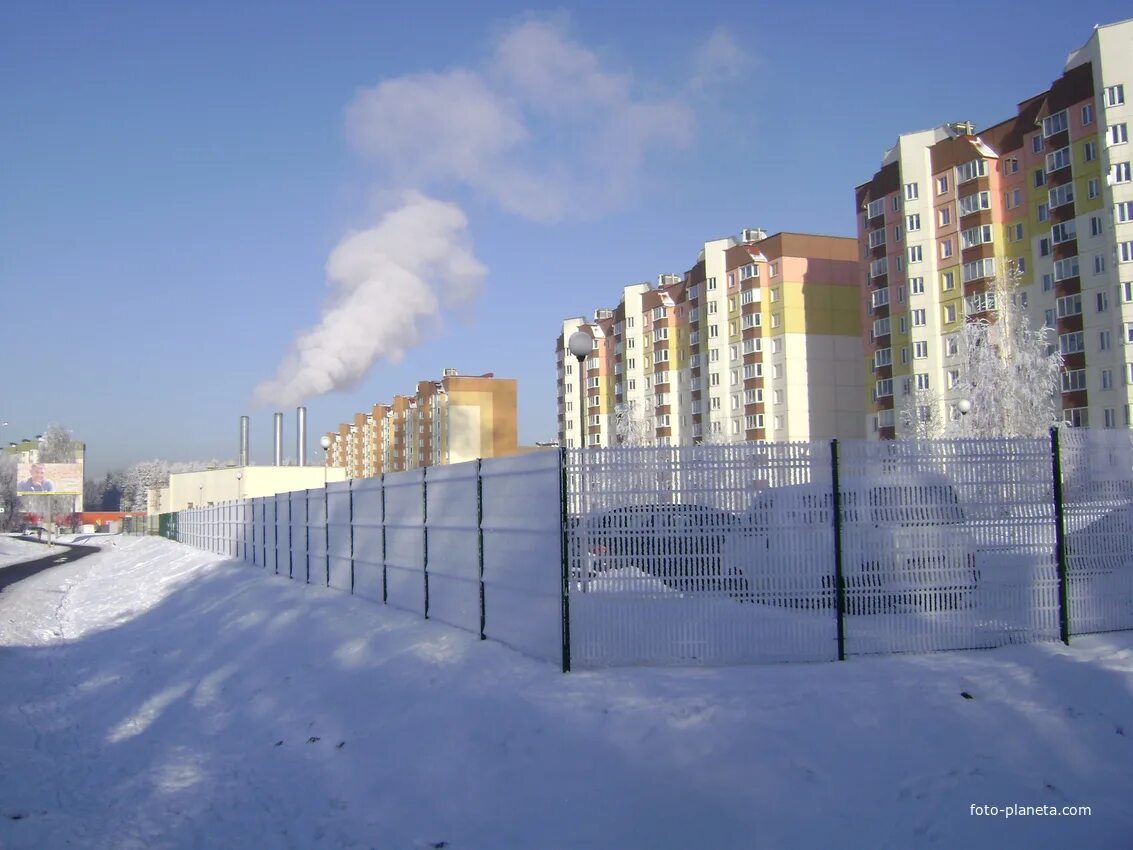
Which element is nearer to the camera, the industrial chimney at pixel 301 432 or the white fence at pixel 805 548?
the white fence at pixel 805 548

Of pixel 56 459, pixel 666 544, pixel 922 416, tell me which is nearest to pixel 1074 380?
pixel 922 416

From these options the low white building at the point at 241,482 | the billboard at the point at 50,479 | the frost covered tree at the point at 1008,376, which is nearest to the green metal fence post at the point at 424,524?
the frost covered tree at the point at 1008,376

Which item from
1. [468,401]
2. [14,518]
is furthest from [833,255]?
[14,518]

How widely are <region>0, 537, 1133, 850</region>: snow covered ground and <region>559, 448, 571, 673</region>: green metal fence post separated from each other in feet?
0.94

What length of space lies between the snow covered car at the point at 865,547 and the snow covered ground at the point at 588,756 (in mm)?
611

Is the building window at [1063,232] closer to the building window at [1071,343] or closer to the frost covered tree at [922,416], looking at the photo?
the building window at [1071,343]

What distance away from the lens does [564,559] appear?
8.70m

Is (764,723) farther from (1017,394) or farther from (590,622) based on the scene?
(1017,394)

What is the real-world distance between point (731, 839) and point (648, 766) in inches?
36.7

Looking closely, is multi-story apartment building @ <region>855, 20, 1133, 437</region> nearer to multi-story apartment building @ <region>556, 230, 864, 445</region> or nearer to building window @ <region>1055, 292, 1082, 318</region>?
building window @ <region>1055, 292, 1082, 318</region>

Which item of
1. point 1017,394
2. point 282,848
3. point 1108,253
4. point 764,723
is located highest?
point 1108,253

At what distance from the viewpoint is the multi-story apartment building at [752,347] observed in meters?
64.4

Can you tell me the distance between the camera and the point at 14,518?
11162cm

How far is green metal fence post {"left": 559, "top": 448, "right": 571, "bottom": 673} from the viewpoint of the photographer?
860cm
